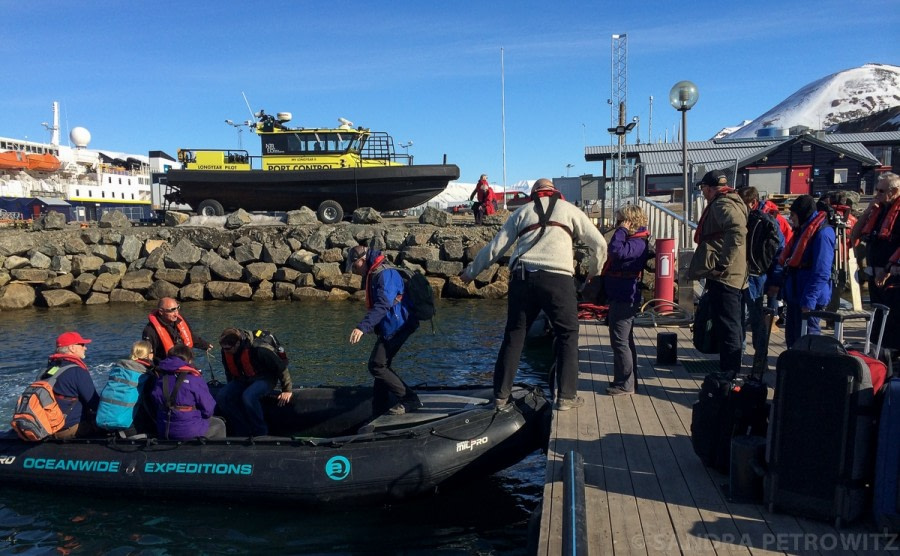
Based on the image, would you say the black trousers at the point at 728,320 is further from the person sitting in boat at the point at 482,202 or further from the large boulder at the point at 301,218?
the large boulder at the point at 301,218

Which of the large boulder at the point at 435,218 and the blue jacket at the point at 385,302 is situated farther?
the large boulder at the point at 435,218

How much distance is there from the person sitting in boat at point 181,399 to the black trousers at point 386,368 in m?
1.42

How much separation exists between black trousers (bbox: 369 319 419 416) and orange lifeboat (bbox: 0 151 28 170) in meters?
62.6

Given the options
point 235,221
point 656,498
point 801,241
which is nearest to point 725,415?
point 656,498

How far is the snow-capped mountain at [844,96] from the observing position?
156m

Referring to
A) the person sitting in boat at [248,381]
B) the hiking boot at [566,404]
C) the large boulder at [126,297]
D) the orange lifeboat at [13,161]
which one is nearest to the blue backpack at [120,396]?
the person sitting in boat at [248,381]

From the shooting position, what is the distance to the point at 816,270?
5.31 m

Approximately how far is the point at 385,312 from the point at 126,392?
233cm

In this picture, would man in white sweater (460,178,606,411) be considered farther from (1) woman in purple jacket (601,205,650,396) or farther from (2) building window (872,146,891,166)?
(2) building window (872,146,891,166)

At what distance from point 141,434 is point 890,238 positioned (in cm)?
645

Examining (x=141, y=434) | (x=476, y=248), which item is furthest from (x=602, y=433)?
(x=476, y=248)

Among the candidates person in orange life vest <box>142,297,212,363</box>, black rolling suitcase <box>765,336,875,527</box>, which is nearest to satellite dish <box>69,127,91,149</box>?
person in orange life vest <box>142,297,212,363</box>

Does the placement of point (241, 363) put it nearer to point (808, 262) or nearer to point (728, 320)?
point (728, 320)

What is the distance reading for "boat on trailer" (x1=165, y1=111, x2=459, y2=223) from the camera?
20203 millimetres
